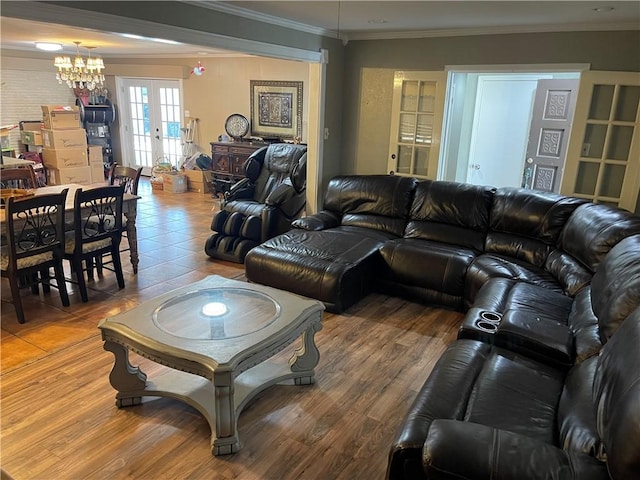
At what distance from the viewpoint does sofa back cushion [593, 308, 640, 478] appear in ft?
4.30

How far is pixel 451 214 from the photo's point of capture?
4375 millimetres

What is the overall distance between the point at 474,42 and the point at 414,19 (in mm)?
883

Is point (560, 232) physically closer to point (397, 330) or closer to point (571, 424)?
point (397, 330)

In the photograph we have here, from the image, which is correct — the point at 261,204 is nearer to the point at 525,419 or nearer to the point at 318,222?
the point at 318,222

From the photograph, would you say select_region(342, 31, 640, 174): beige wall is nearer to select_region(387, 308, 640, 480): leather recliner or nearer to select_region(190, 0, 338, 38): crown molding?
select_region(190, 0, 338, 38): crown molding

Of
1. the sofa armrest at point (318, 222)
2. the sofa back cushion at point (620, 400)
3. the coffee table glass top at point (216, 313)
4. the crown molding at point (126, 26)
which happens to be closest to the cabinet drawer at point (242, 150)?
the sofa armrest at point (318, 222)

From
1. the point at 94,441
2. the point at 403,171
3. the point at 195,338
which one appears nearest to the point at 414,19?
the point at 403,171

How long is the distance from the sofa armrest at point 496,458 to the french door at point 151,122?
8230 mm

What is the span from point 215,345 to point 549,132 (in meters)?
4.70

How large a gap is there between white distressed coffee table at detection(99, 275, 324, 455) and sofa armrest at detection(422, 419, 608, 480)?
993mm

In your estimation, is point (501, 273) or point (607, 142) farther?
point (607, 142)

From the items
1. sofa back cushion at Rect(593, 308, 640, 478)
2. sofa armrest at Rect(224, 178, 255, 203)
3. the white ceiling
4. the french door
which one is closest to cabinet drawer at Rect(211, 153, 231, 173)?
the french door

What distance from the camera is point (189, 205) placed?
7441 mm

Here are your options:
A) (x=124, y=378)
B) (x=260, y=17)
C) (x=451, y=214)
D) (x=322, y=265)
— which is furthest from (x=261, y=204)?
(x=124, y=378)
